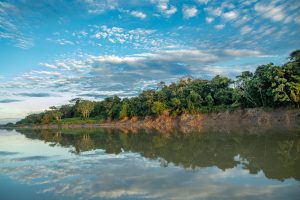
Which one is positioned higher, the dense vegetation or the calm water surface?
the dense vegetation

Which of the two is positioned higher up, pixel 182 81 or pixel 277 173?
pixel 182 81

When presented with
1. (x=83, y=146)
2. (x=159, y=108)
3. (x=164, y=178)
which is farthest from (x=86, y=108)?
(x=164, y=178)

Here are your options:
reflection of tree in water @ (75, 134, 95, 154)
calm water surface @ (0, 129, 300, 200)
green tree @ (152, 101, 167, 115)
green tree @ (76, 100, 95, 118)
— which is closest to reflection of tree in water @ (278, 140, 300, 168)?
calm water surface @ (0, 129, 300, 200)

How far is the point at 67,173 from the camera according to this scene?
497 inches

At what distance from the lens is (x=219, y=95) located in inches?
2265

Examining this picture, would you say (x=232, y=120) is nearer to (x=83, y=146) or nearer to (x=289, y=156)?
(x=83, y=146)

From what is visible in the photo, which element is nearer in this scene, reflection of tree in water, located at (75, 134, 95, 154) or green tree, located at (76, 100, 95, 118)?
reflection of tree in water, located at (75, 134, 95, 154)

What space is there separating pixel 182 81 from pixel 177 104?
1188cm

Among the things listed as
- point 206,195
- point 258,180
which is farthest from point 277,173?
point 206,195

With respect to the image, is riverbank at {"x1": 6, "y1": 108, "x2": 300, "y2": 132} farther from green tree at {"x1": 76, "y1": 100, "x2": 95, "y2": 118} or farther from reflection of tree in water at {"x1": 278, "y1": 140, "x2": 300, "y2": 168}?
green tree at {"x1": 76, "y1": 100, "x2": 95, "y2": 118}

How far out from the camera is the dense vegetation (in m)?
41.7

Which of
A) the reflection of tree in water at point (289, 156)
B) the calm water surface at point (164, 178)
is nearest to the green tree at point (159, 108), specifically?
the reflection of tree in water at point (289, 156)

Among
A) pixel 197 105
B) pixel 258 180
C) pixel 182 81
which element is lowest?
pixel 258 180

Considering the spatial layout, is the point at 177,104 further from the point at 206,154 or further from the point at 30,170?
the point at 30,170
